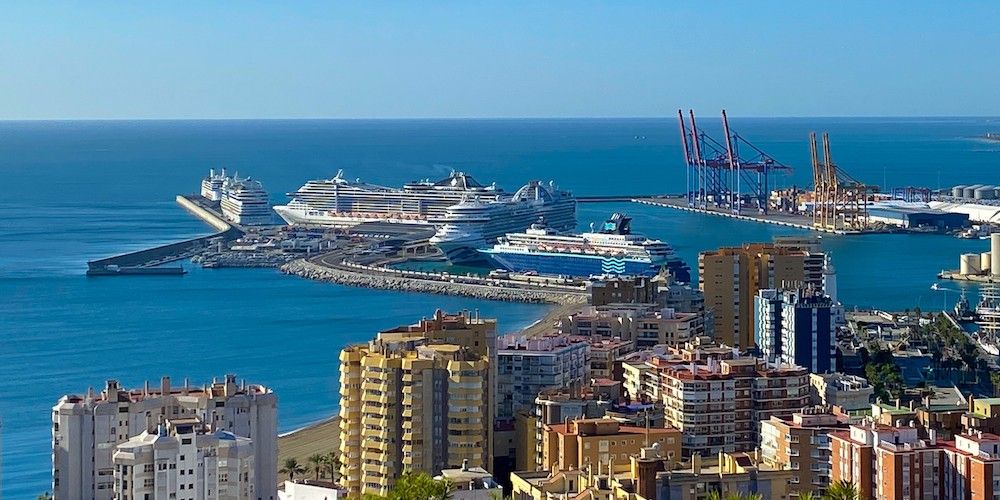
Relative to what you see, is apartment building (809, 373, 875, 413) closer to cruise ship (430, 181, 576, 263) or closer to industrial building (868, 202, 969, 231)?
cruise ship (430, 181, 576, 263)

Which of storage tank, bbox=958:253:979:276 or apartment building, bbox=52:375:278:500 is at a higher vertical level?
storage tank, bbox=958:253:979:276

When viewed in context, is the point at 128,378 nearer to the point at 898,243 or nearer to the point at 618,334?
the point at 618,334

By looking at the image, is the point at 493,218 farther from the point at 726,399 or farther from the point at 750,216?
the point at 726,399

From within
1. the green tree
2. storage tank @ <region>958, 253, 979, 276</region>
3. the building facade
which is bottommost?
the green tree

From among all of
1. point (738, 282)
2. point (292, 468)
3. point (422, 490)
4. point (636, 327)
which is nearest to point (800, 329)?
point (636, 327)

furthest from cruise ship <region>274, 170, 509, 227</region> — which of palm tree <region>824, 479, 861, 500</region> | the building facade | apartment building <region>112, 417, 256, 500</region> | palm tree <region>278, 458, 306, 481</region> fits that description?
apartment building <region>112, 417, 256, 500</region>

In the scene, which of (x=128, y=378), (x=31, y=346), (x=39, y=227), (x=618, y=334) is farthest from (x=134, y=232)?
(x=618, y=334)
